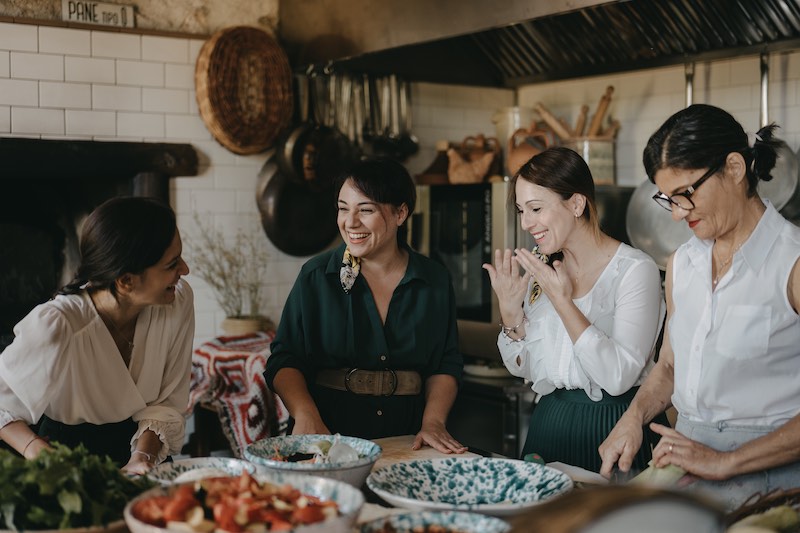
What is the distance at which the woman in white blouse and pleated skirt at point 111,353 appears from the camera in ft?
8.07

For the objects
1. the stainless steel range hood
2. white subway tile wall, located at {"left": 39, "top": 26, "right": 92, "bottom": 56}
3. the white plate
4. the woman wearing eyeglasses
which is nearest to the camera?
the woman wearing eyeglasses

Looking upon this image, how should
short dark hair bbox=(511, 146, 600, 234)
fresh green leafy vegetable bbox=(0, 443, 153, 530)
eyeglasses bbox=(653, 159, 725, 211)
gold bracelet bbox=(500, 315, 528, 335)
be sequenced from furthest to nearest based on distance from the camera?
gold bracelet bbox=(500, 315, 528, 335) → short dark hair bbox=(511, 146, 600, 234) → eyeglasses bbox=(653, 159, 725, 211) → fresh green leafy vegetable bbox=(0, 443, 153, 530)

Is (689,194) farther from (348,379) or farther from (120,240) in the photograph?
(120,240)

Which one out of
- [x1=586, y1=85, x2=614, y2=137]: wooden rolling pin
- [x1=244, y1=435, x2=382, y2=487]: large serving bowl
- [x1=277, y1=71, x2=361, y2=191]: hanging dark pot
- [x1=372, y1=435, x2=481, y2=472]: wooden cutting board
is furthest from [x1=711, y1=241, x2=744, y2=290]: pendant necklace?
[x1=277, y1=71, x2=361, y2=191]: hanging dark pot

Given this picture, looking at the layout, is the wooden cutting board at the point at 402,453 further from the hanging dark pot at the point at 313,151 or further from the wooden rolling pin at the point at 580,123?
the wooden rolling pin at the point at 580,123

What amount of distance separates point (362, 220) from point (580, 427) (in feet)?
3.10

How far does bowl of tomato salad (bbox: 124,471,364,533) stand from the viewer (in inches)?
62.9

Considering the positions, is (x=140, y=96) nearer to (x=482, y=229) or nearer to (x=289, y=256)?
(x=289, y=256)

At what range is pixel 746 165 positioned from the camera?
7.52 feet

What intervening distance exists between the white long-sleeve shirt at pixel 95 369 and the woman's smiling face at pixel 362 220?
1.85 feet

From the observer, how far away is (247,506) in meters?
1.63

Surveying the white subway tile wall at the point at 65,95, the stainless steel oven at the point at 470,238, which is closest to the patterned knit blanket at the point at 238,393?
the stainless steel oven at the point at 470,238

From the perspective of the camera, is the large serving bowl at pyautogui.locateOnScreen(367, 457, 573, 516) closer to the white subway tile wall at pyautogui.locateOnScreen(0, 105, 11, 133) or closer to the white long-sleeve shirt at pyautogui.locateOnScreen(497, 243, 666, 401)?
the white long-sleeve shirt at pyautogui.locateOnScreen(497, 243, 666, 401)

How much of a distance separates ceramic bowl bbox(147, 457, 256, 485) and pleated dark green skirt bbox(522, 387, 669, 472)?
1.09 m
